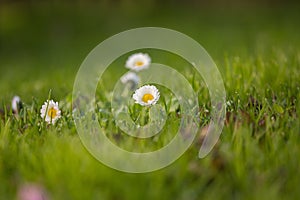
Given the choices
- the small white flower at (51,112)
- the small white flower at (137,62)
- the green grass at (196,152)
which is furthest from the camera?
the small white flower at (137,62)

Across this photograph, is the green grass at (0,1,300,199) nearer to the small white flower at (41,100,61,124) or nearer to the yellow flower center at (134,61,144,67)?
the small white flower at (41,100,61,124)

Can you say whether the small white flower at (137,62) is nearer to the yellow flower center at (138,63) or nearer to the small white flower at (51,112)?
the yellow flower center at (138,63)

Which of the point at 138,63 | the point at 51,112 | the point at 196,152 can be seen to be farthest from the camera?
the point at 138,63

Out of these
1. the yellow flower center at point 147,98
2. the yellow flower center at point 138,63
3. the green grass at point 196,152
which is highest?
the yellow flower center at point 138,63

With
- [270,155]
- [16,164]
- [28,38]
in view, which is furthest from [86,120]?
[28,38]

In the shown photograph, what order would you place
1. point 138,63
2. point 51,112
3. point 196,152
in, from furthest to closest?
point 138,63, point 51,112, point 196,152

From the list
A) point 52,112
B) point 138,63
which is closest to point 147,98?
point 52,112

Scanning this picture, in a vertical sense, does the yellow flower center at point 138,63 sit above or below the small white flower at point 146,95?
above

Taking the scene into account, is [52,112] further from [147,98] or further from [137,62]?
[137,62]

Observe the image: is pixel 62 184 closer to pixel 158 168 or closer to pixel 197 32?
pixel 158 168

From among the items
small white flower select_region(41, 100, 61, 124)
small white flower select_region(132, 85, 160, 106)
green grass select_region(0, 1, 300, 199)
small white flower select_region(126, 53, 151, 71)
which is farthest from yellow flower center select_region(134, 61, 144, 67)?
small white flower select_region(41, 100, 61, 124)

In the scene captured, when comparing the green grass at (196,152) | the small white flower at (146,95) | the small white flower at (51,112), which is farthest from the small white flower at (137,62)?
the small white flower at (51,112)
